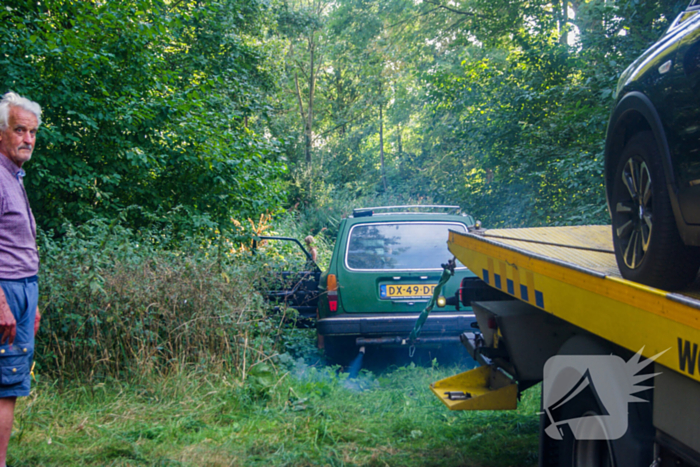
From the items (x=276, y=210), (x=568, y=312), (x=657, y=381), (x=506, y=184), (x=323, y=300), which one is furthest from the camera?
(x=506, y=184)

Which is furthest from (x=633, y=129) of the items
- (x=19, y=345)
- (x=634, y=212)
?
(x=19, y=345)

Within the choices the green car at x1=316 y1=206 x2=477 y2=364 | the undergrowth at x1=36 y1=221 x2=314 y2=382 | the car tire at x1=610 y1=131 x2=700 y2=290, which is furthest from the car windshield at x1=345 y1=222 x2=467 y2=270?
the car tire at x1=610 y1=131 x2=700 y2=290

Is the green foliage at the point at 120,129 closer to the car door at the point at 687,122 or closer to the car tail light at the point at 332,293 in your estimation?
the car tail light at the point at 332,293

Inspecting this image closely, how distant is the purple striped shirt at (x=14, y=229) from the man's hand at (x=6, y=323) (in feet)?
0.64

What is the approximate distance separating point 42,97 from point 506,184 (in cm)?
901

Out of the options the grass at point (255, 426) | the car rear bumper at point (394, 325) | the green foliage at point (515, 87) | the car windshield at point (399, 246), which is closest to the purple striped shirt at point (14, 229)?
the grass at point (255, 426)

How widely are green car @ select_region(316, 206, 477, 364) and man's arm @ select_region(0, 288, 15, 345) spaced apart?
11.2 ft

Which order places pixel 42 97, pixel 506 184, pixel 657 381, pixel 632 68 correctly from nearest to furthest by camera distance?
pixel 657 381
pixel 632 68
pixel 42 97
pixel 506 184

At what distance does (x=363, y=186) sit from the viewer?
28125 millimetres

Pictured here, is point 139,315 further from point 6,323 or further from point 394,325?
point 394,325

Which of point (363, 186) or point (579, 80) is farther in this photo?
point (363, 186)

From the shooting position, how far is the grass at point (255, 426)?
3.71 m

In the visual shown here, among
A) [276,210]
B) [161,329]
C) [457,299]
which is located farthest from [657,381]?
[276,210]

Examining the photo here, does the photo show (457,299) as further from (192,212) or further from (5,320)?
(192,212)
